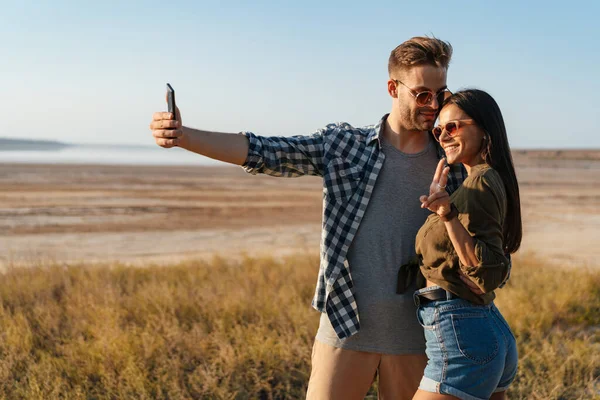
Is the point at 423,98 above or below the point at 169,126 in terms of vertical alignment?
above

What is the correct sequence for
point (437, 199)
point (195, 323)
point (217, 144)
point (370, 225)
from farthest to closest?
point (195, 323)
point (370, 225)
point (217, 144)
point (437, 199)

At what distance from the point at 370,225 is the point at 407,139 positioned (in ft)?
1.47

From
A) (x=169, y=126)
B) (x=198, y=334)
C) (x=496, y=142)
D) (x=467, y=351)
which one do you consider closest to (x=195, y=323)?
(x=198, y=334)

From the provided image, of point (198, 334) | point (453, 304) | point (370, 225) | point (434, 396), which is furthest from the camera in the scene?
point (198, 334)

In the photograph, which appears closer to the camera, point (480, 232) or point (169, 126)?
point (480, 232)

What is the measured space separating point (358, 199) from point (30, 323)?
5029mm

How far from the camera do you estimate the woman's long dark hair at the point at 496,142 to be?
102 inches

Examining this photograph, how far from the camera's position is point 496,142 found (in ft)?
8.50

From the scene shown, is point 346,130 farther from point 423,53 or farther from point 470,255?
point 470,255

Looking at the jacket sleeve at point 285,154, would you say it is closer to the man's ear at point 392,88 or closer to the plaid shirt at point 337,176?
the plaid shirt at point 337,176

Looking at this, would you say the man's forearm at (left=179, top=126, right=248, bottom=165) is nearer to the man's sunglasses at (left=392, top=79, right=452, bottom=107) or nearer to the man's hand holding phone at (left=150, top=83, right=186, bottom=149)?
the man's hand holding phone at (left=150, top=83, right=186, bottom=149)

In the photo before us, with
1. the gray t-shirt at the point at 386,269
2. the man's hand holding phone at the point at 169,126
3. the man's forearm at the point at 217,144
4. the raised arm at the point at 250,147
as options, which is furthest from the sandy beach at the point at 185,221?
the man's hand holding phone at the point at 169,126

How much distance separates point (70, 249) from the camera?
46.1ft

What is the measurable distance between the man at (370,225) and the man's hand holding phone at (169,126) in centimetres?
17
